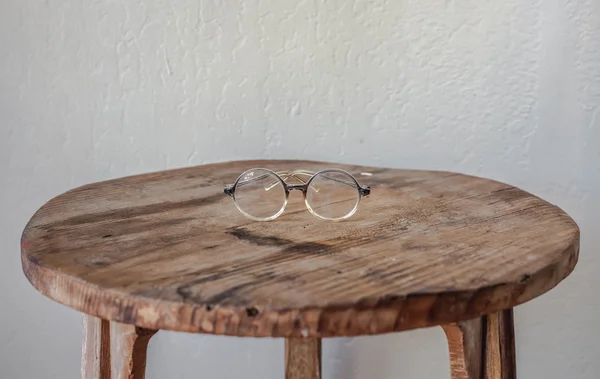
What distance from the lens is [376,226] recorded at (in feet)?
2.47

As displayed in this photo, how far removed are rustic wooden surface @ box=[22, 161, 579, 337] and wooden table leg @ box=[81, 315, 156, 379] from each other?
0.08 m

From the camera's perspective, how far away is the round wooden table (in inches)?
20.6

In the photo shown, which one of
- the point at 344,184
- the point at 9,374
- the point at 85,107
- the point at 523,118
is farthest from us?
the point at 9,374

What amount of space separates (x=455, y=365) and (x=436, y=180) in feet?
1.04

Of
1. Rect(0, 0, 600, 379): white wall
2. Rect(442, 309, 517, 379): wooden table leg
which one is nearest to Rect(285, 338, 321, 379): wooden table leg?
Rect(0, 0, 600, 379): white wall

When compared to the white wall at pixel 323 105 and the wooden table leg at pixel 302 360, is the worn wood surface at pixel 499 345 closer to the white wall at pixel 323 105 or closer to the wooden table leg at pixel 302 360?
the wooden table leg at pixel 302 360

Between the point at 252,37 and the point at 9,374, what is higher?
the point at 252,37

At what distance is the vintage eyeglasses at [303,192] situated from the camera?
0.80 m

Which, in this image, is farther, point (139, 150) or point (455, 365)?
point (139, 150)

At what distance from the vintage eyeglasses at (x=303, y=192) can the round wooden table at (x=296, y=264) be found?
0.6 inches

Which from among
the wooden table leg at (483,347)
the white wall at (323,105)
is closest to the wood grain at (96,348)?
the wooden table leg at (483,347)

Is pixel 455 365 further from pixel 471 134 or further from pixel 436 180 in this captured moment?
pixel 471 134

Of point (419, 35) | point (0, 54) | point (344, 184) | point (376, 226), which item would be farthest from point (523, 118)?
point (0, 54)

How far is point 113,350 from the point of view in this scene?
2.29 feet
